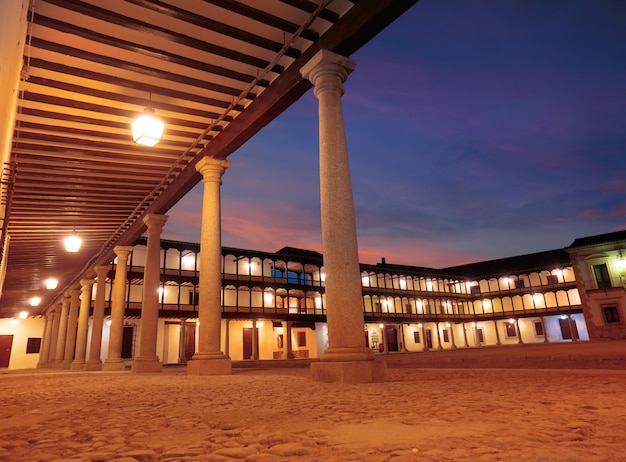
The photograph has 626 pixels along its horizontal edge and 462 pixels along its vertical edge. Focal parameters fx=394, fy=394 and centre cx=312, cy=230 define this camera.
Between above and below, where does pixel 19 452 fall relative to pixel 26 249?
below

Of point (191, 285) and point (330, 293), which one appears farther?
point (191, 285)

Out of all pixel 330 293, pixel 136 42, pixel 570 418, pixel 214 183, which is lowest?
pixel 570 418

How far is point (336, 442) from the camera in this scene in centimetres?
233

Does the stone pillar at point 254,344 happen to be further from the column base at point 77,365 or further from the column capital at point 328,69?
the column capital at point 328,69

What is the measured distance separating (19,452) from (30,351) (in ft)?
141

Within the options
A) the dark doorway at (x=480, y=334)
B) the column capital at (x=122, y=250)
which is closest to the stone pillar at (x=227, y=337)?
the column capital at (x=122, y=250)

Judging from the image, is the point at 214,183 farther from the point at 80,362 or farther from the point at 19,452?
the point at 80,362

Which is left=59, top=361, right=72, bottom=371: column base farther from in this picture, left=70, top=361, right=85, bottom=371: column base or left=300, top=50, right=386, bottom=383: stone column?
left=300, top=50, right=386, bottom=383: stone column

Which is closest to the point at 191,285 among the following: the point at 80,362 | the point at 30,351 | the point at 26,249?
the point at 80,362

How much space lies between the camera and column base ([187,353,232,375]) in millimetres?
9078

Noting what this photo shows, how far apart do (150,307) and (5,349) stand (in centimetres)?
3305

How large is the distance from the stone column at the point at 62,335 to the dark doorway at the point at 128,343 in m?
4.37

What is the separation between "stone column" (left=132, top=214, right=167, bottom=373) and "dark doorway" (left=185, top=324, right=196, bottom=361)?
68.6 feet

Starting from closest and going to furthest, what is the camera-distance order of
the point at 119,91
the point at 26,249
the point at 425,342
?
the point at 119,91
the point at 26,249
the point at 425,342
